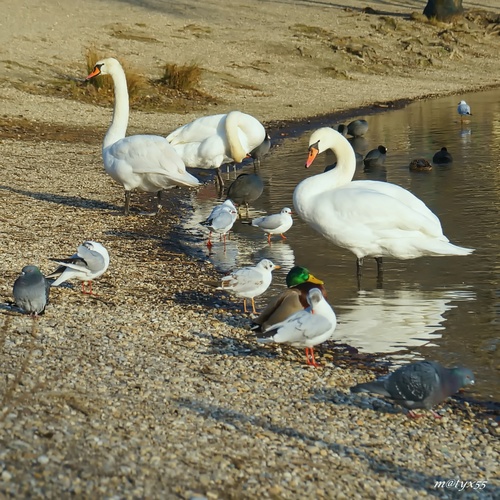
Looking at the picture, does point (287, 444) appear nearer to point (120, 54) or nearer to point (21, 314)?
point (21, 314)

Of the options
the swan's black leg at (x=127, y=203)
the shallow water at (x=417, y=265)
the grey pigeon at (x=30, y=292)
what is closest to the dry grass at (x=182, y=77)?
the shallow water at (x=417, y=265)

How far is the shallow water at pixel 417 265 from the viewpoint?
26.7 ft

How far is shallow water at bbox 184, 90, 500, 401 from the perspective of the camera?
8.14m

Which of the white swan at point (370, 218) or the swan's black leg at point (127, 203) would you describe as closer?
the white swan at point (370, 218)

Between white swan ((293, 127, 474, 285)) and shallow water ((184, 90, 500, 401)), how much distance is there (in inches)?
15.6

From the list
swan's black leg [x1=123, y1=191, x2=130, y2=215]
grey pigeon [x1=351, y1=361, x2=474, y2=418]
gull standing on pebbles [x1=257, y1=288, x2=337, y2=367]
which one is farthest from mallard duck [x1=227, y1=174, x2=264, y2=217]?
grey pigeon [x1=351, y1=361, x2=474, y2=418]

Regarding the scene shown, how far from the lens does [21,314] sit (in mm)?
7738

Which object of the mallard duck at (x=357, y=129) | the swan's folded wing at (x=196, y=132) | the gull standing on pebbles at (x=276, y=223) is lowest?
the mallard duck at (x=357, y=129)

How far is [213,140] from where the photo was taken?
1549 centimetres

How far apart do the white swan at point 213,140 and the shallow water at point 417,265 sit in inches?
20.5

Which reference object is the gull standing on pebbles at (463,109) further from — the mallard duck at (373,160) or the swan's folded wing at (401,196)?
the swan's folded wing at (401,196)

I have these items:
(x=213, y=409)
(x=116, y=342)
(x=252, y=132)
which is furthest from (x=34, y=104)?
(x=213, y=409)

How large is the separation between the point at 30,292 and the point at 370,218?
12.0 ft

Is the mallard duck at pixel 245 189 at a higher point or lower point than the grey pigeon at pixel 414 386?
lower
